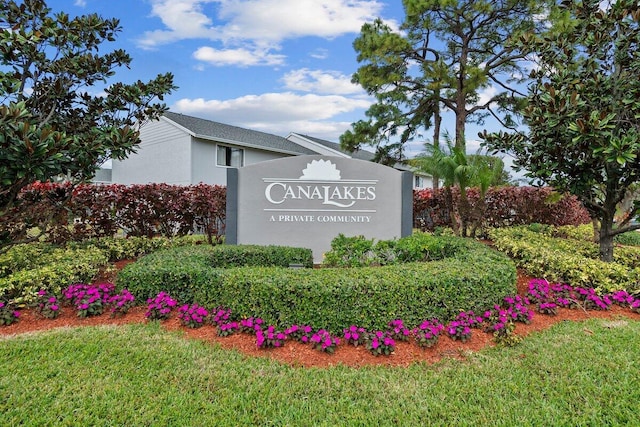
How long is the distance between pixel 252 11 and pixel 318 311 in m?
6.54

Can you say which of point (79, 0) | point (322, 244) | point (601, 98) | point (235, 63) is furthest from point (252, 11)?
point (601, 98)

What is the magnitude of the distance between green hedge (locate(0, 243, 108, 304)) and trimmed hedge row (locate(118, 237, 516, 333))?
0.92 metres

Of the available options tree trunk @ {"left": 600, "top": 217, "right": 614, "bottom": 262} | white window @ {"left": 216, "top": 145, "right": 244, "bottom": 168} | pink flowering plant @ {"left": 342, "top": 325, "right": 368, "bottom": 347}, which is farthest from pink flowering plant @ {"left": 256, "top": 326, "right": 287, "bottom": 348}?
white window @ {"left": 216, "top": 145, "right": 244, "bottom": 168}

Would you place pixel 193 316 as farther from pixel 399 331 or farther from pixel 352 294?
pixel 399 331

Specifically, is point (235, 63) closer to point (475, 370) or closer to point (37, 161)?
point (37, 161)

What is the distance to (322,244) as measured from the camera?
6.40 meters

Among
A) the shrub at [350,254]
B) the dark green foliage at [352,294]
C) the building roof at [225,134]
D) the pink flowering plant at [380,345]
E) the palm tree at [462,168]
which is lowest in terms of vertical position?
the pink flowering plant at [380,345]

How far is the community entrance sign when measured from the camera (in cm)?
632

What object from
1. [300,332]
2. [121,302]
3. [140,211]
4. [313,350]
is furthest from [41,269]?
[313,350]

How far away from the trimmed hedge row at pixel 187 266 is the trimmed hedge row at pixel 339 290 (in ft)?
0.04

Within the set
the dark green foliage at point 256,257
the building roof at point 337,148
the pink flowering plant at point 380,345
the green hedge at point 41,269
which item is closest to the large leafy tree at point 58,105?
the green hedge at point 41,269

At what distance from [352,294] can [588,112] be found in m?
4.34

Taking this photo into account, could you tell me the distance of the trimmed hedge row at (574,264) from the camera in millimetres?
4688

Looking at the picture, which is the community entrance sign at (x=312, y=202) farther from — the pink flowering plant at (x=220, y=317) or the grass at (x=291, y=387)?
the grass at (x=291, y=387)
